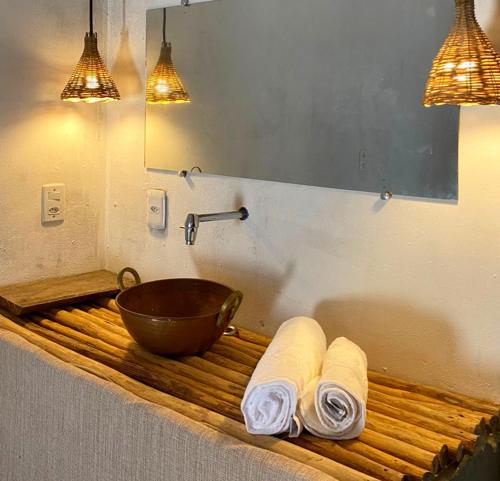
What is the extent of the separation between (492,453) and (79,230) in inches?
43.0

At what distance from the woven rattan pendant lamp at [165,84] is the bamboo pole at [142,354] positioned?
0.53 m

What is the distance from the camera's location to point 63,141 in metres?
1.62

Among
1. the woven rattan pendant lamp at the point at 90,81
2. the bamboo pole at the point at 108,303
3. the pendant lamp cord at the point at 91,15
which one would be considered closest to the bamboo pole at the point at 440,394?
the bamboo pole at the point at 108,303

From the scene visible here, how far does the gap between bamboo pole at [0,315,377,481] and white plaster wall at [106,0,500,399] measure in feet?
1.17

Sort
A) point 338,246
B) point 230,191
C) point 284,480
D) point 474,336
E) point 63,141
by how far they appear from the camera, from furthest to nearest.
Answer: point 63,141
point 230,191
point 338,246
point 474,336
point 284,480

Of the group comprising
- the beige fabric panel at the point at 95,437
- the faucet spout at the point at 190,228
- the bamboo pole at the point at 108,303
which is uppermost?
the faucet spout at the point at 190,228

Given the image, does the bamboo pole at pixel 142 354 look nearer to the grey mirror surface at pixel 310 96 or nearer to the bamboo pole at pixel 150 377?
the bamboo pole at pixel 150 377

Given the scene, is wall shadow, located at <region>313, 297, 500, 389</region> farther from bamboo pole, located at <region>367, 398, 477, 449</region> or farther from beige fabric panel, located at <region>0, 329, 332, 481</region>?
beige fabric panel, located at <region>0, 329, 332, 481</region>

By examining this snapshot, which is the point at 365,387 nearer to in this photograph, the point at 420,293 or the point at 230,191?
the point at 420,293

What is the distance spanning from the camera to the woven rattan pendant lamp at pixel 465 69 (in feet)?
2.98

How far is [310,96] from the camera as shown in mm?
1270

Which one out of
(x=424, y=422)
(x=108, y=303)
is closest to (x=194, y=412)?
(x=424, y=422)

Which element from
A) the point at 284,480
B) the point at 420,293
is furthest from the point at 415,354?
the point at 284,480

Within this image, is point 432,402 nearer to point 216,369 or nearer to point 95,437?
point 216,369
